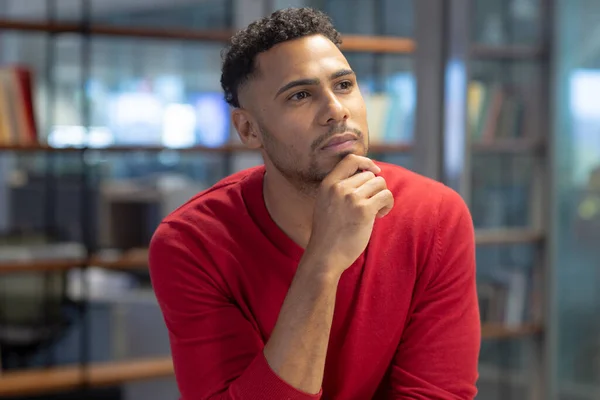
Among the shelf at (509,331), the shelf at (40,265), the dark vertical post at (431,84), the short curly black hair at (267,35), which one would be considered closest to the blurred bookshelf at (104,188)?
the shelf at (40,265)

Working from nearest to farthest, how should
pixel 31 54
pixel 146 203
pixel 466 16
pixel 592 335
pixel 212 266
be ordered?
pixel 212 266, pixel 592 335, pixel 466 16, pixel 146 203, pixel 31 54

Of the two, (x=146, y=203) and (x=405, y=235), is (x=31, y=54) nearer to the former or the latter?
(x=146, y=203)

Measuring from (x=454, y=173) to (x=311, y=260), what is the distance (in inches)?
95.8

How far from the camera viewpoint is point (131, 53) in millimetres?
7992

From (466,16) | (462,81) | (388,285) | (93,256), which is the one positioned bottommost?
(93,256)

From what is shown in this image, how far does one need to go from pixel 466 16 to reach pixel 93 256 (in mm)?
1948

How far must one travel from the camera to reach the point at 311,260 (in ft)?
4.02

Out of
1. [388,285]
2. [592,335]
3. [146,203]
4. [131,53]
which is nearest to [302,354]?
[388,285]

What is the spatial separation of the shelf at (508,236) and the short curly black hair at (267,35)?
8.39 feet

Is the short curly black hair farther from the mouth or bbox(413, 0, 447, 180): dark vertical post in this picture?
bbox(413, 0, 447, 180): dark vertical post

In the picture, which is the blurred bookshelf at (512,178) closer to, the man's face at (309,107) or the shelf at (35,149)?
the shelf at (35,149)

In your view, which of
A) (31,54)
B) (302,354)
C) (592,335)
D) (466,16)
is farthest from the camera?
(31,54)

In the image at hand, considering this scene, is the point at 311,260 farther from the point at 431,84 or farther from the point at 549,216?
the point at 549,216

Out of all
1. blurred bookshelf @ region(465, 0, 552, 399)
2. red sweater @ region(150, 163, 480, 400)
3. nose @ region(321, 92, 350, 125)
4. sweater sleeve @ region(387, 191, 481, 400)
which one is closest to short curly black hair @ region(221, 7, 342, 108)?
nose @ region(321, 92, 350, 125)
